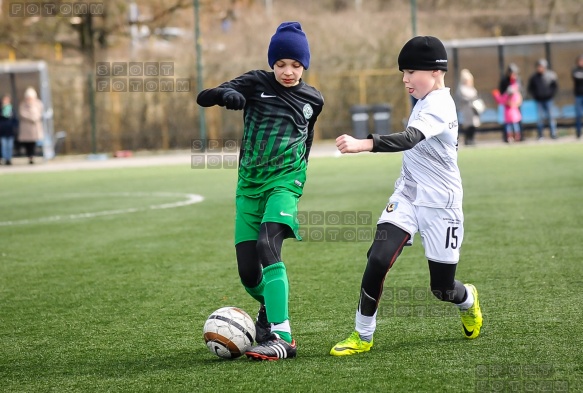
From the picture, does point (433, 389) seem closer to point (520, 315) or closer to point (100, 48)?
point (520, 315)

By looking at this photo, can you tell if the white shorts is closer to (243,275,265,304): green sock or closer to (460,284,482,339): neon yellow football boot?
(460,284,482,339): neon yellow football boot

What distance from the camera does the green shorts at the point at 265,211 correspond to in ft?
19.1

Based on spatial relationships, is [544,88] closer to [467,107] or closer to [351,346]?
[467,107]

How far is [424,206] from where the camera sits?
5.79 m

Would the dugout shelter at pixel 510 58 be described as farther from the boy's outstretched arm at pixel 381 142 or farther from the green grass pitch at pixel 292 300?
the boy's outstretched arm at pixel 381 142

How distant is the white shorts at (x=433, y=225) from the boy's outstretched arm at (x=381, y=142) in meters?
0.60

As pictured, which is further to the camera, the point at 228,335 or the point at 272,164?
the point at 272,164

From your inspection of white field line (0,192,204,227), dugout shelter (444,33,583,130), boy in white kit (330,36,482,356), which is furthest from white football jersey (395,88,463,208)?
dugout shelter (444,33,583,130)

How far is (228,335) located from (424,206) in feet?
4.42

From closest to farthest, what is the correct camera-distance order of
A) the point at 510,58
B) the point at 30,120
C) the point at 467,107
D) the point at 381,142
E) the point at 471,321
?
the point at 381,142 → the point at 471,321 → the point at 467,107 → the point at 30,120 → the point at 510,58

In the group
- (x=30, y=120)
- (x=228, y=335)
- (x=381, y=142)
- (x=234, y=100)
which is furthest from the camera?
(x=30, y=120)

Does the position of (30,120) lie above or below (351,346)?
above

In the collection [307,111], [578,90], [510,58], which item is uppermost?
[510,58]

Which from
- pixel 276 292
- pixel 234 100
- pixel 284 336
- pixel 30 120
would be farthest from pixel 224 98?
pixel 30 120
